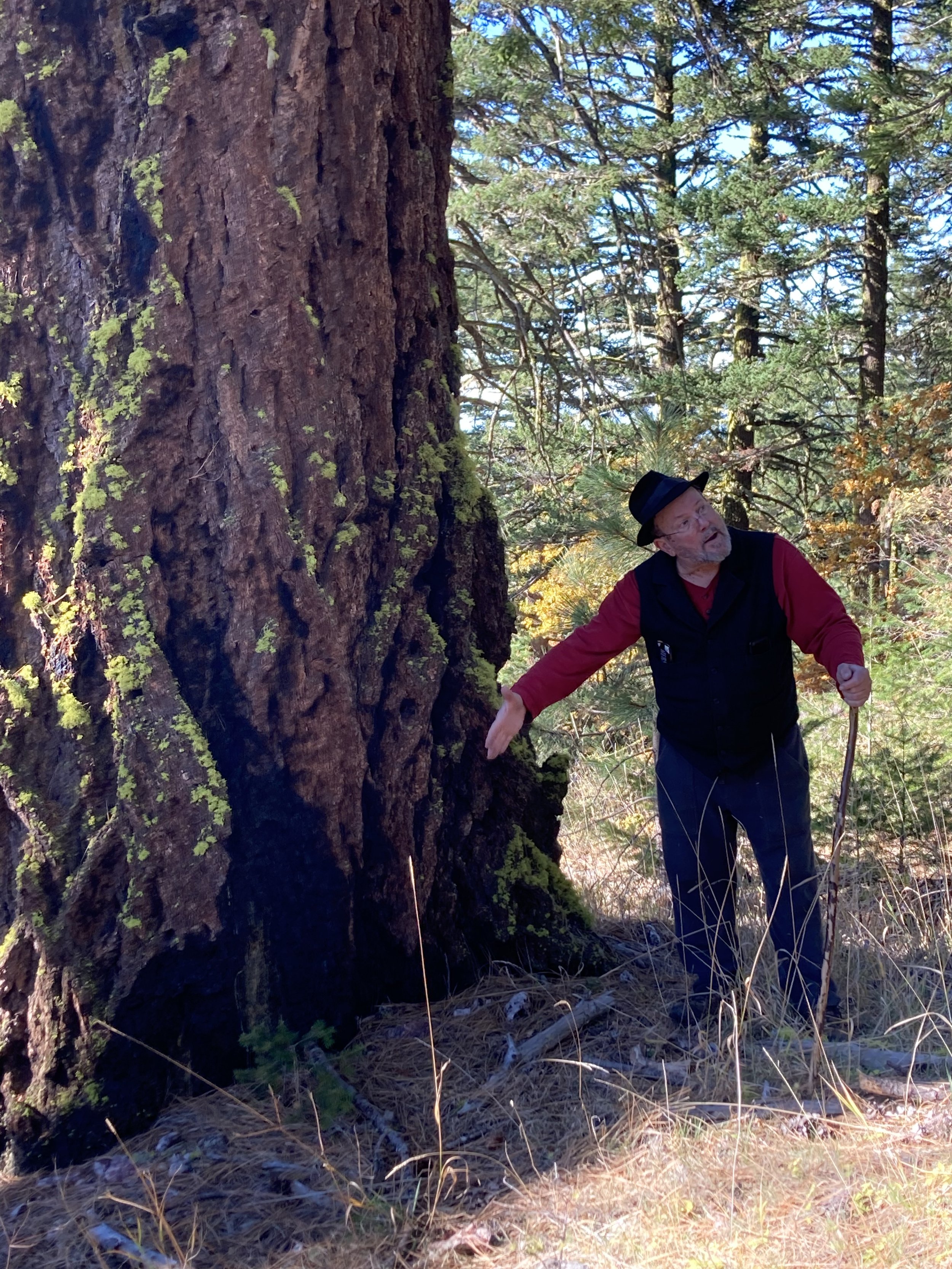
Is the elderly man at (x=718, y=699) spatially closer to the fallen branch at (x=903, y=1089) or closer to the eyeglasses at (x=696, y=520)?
the eyeglasses at (x=696, y=520)

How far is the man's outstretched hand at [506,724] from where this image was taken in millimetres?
3338

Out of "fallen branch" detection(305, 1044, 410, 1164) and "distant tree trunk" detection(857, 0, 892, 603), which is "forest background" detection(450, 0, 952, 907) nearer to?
"distant tree trunk" detection(857, 0, 892, 603)

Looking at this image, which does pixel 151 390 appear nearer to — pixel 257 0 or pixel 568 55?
pixel 257 0

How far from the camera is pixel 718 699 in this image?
10.8 ft

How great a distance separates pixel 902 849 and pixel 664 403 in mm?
2777

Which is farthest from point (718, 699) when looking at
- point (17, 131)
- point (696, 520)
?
point (17, 131)

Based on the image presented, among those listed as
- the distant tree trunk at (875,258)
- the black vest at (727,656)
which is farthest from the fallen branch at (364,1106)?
the distant tree trunk at (875,258)

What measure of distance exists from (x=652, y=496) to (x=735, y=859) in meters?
1.34

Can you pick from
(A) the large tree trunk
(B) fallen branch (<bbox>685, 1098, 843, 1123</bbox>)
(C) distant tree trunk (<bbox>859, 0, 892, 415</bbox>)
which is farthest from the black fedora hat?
(C) distant tree trunk (<bbox>859, 0, 892, 415</bbox>)

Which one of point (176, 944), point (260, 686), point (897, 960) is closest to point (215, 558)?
point (260, 686)

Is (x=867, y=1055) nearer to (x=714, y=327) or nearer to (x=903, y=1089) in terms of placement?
(x=903, y=1089)

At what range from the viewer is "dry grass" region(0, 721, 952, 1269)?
7.33 ft

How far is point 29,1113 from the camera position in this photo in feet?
9.68

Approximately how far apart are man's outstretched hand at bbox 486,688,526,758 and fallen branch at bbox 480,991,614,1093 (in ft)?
2.78
